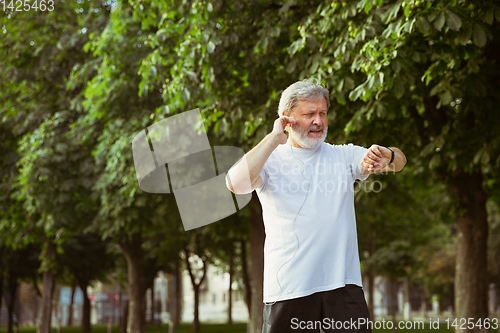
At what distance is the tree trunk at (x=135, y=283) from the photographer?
55.8ft

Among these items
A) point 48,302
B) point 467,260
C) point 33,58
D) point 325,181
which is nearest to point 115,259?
point 48,302

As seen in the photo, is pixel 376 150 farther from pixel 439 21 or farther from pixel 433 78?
pixel 433 78

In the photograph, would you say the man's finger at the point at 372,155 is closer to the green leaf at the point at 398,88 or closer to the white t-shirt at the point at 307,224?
the white t-shirt at the point at 307,224

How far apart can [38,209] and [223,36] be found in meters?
7.89

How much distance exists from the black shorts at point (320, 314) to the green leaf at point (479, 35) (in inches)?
153

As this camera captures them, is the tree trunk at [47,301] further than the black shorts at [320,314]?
Yes

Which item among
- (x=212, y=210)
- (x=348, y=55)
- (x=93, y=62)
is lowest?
(x=212, y=210)

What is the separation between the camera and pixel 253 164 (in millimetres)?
2531

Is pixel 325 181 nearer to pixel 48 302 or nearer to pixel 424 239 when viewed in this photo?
pixel 48 302

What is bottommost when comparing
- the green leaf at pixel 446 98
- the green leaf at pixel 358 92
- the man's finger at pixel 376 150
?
the man's finger at pixel 376 150

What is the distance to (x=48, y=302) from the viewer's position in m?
19.9

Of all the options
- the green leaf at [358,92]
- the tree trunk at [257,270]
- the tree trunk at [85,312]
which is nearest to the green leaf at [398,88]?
the green leaf at [358,92]

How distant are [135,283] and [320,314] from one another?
1571 centimetres

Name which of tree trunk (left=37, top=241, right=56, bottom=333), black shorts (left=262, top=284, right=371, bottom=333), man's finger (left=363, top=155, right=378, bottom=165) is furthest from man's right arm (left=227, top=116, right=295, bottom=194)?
tree trunk (left=37, top=241, right=56, bottom=333)
